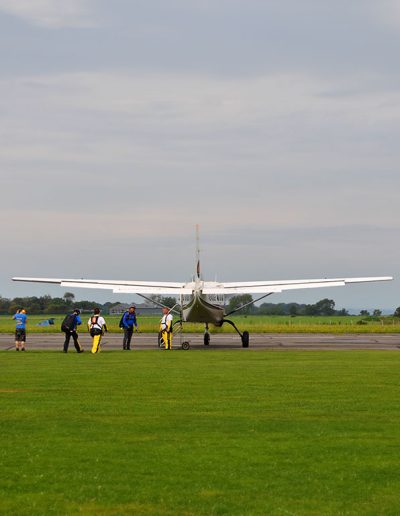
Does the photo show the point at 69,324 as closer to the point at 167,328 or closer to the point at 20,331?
the point at 20,331

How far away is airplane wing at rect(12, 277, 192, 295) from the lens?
40.6 metres

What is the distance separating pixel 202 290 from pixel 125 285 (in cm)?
520

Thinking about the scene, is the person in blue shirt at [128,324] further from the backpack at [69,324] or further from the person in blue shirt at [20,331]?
the person in blue shirt at [20,331]

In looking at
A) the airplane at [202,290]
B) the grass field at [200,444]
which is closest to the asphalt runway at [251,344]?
the airplane at [202,290]

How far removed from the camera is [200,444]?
12.0m

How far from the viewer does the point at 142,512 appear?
8.55 meters

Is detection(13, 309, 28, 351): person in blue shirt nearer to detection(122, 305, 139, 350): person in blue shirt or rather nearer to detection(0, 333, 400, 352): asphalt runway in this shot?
detection(0, 333, 400, 352): asphalt runway

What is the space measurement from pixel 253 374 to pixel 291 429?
986 centimetres

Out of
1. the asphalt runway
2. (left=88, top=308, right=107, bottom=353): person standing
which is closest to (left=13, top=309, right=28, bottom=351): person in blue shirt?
the asphalt runway

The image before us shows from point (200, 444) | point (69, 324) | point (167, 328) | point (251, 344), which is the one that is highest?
point (69, 324)

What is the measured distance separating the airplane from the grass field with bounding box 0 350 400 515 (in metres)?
16.7

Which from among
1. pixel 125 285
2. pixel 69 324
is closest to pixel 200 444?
pixel 69 324

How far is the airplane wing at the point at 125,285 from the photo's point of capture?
40562 mm

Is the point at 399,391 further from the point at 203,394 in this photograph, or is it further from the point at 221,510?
the point at 221,510
